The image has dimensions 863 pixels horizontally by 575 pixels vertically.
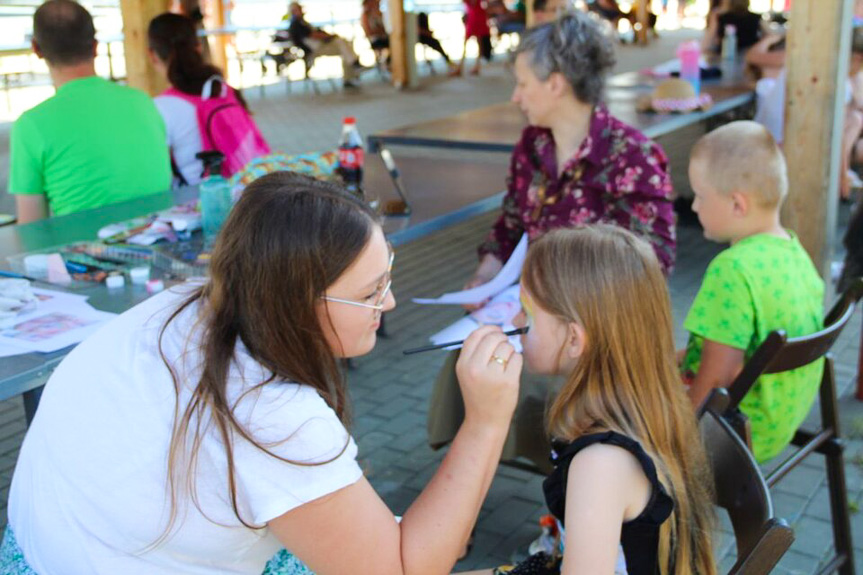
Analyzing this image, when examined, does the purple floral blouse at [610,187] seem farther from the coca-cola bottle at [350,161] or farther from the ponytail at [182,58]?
the ponytail at [182,58]

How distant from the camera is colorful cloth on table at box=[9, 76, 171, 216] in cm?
320

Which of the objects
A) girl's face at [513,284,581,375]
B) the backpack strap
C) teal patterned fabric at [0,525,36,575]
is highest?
the backpack strap

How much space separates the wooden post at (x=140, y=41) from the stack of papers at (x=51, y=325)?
126 inches

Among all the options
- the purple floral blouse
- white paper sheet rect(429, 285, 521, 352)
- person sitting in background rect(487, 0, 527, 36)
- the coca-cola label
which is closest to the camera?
white paper sheet rect(429, 285, 521, 352)

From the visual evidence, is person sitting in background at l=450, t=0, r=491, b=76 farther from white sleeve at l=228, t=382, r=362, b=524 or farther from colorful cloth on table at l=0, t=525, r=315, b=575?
white sleeve at l=228, t=382, r=362, b=524

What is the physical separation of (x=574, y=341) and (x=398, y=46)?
12261mm

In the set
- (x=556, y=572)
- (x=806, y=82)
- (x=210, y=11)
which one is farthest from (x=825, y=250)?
(x=210, y=11)

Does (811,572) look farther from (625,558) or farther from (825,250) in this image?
(825,250)

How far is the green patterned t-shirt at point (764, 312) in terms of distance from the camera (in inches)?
86.1

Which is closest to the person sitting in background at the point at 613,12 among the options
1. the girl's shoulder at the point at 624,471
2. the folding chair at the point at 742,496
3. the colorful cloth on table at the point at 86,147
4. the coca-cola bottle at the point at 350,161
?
the colorful cloth on table at the point at 86,147

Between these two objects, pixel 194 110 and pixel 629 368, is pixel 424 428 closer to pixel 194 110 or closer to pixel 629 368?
pixel 194 110

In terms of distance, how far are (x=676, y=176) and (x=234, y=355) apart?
670cm

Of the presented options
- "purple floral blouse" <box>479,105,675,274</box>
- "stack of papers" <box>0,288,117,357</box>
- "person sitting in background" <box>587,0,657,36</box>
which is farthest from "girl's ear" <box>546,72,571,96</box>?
"person sitting in background" <box>587,0,657,36</box>

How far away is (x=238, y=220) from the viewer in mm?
1345
